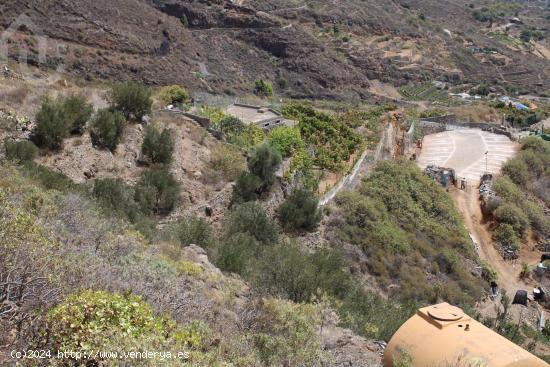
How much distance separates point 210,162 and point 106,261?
10058 mm

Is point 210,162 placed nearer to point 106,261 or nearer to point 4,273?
point 106,261

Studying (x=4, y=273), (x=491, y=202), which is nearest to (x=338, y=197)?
(x=491, y=202)

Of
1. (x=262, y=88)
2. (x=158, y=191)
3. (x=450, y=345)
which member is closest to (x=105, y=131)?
(x=158, y=191)

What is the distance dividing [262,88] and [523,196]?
94.8ft

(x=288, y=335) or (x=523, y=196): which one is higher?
(x=288, y=335)

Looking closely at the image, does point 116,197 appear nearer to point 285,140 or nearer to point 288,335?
point 288,335

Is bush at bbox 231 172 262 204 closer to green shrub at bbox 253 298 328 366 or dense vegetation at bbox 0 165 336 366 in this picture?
dense vegetation at bbox 0 165 336 366

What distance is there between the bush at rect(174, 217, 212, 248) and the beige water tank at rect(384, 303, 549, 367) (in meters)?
5.55

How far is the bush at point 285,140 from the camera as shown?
19672mm

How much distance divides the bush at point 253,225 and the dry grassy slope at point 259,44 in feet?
90.7

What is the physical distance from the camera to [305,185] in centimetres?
1728

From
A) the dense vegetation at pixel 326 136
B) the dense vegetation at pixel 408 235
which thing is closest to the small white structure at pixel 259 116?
the dense vegetation at pixel 326 136

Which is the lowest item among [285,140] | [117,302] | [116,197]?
[285,140]

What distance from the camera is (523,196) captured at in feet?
78.8
